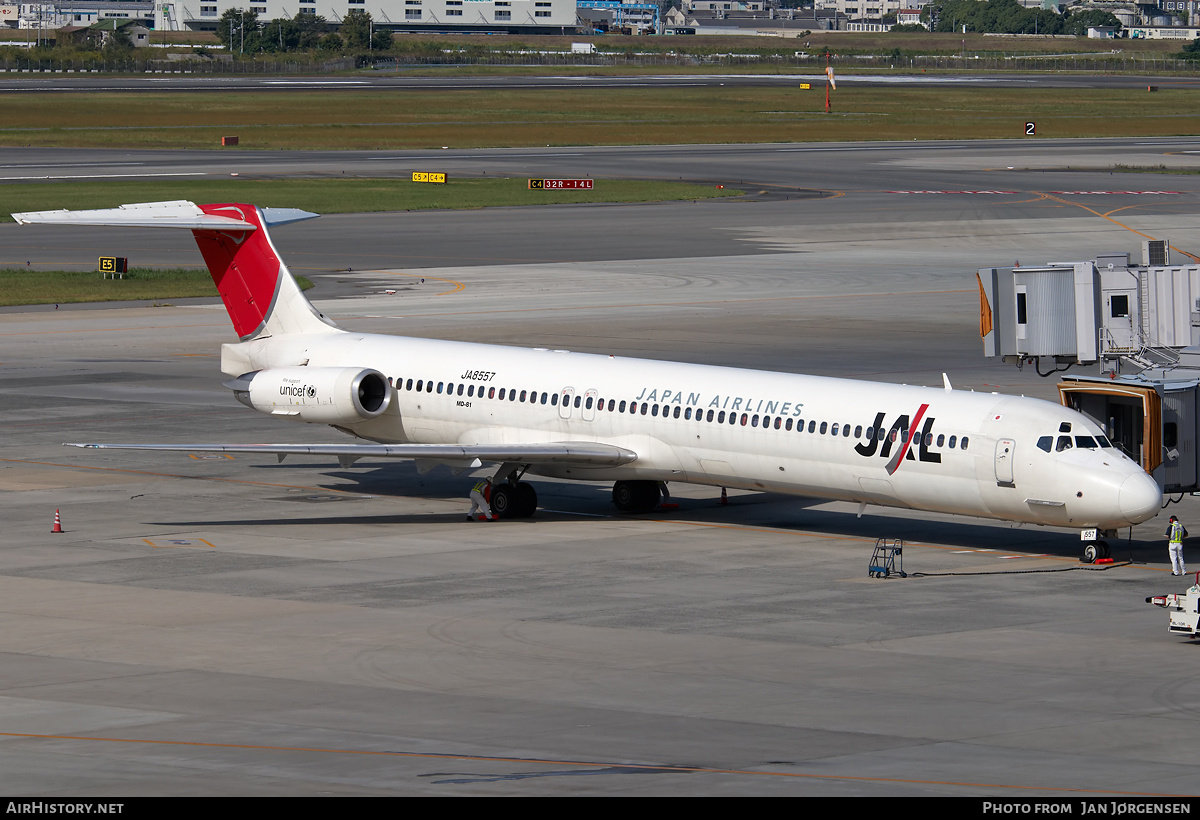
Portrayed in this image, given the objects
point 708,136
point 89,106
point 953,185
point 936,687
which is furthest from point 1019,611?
point 89,106

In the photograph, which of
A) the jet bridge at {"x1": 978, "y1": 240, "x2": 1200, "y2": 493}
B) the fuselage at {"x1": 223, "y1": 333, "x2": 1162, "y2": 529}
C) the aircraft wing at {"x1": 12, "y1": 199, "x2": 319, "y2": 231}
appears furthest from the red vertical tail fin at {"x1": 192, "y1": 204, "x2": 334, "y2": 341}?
the jet bridge at {"x1": 978, "y1": 240, "x2": 1200, "y2": 493}

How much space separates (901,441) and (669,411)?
5.07 meters

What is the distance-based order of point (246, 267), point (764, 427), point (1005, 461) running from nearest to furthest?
point (1005, 461), point (764, 427), point (246, 267)

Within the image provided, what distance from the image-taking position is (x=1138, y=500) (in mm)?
31359

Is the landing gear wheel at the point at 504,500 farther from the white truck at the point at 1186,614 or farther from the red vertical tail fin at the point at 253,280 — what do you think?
the white truck at the point at 1186,614

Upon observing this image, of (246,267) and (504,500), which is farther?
(246,267)

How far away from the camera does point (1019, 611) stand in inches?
1140

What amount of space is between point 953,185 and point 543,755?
339ft

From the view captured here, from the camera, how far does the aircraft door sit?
3219 centimetres

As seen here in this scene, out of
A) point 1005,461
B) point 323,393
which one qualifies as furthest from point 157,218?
point 1005,461

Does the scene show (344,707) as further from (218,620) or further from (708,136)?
(708,136)

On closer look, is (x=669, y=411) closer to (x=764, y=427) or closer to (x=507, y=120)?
(x=764, y=427)

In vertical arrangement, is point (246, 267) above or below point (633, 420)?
above

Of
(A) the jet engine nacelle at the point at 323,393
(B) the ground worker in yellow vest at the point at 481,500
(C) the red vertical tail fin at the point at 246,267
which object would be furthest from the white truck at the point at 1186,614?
(C) the red vertical tail fin at the point at 246,267
